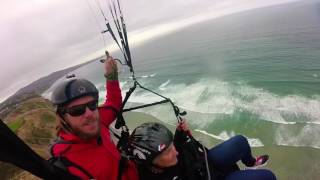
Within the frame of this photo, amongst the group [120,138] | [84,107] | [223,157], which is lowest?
[223,157]

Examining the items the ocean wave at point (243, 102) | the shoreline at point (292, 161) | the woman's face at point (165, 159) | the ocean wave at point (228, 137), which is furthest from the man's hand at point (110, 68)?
the ocean wave at point (243, 102)

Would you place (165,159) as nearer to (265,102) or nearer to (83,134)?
(83,134)

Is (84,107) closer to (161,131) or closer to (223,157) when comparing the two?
(161,131)

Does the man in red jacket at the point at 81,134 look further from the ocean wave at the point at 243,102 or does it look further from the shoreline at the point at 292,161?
the ocean wave at the point at 243,102

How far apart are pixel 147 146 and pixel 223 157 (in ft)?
3.60

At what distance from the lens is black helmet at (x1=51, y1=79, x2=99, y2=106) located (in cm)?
274

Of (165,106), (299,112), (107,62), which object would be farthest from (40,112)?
(107,62)

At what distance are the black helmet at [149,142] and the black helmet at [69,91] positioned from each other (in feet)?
2.08

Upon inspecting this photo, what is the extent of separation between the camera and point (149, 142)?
2912mm

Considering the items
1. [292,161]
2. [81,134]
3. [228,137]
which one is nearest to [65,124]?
[81,134]

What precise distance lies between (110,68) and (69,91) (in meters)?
1.15

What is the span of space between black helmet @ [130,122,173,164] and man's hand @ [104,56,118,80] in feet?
3.47

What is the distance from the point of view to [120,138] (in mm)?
3660

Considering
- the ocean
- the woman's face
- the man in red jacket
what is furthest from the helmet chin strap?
the ocean
